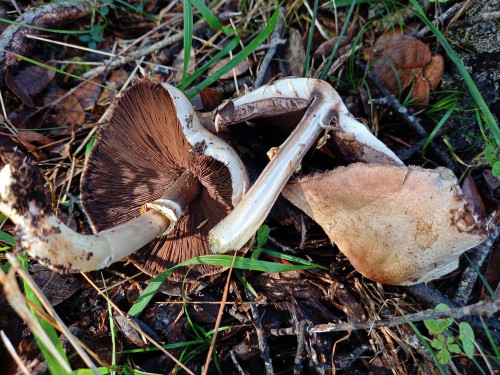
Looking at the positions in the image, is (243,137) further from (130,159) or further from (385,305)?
(385,305)

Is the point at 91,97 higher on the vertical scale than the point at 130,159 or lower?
higher

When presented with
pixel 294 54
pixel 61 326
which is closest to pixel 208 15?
pixel 294 54

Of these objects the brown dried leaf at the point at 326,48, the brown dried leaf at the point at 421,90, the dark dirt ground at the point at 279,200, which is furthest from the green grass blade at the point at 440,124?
the brown dried leaf at the point at 326,48

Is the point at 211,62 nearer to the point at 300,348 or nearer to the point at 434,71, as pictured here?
the point at 434,71

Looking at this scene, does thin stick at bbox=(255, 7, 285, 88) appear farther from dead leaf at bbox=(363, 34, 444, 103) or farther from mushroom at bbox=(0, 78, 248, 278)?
mushroom at bbox=(0, 78, 248, 278)

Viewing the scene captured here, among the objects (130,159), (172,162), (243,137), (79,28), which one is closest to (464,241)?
(243,137)

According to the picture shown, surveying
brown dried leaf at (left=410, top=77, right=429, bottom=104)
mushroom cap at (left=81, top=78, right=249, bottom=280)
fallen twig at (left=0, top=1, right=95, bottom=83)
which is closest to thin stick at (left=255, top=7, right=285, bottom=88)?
mushroom cap at (left=81, top=78, right=249, bottom=280)
